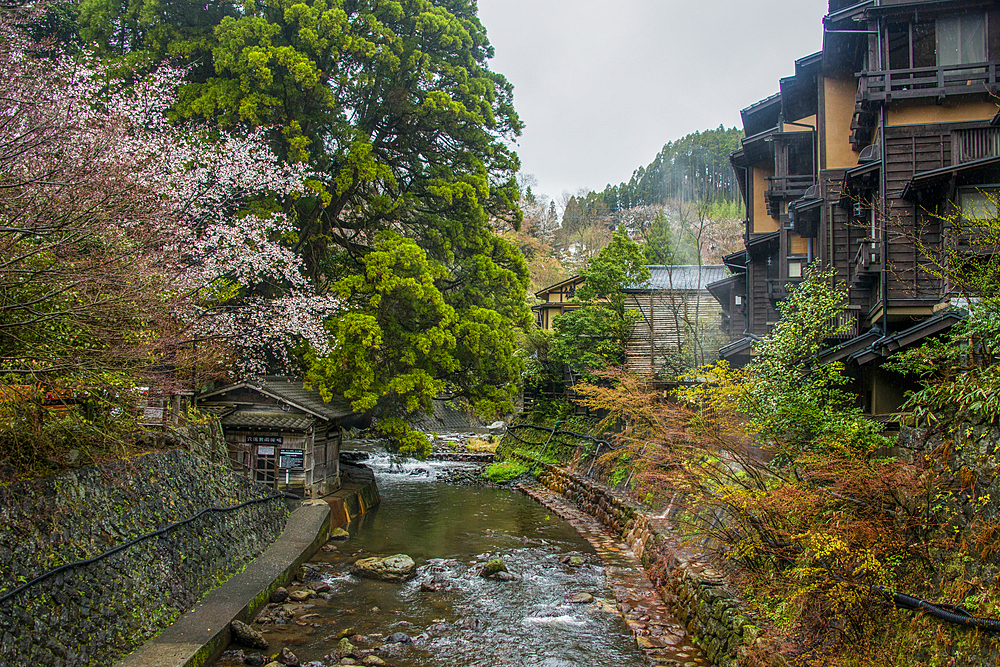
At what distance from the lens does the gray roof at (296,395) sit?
1794 centimetres

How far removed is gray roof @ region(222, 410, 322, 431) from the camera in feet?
57.8

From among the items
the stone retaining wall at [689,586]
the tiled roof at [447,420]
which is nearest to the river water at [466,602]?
the stone retaining wall at [689,586]

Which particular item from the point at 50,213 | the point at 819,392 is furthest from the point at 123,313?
the point at 819,392

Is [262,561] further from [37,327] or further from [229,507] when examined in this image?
[37,327]

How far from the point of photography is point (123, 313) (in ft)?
27.8

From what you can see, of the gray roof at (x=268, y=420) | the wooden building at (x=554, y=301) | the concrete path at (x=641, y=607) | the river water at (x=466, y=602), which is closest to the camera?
the concrete path at (x=641, y=607)

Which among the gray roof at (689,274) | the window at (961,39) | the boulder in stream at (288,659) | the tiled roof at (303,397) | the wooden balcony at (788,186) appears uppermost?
the window at (961,39)

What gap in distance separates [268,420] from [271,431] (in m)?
0.37

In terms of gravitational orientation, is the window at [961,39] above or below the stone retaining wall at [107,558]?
above

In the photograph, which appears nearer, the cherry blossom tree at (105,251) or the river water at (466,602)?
the cherry blossom tree at (105,251)

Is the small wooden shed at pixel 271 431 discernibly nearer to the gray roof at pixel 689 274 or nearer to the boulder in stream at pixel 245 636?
the boulder in stream at pixel 245 636

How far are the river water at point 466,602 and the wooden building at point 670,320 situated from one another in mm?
8241

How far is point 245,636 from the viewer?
1016 cm

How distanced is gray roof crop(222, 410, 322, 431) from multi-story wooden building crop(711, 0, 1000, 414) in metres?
13.2
